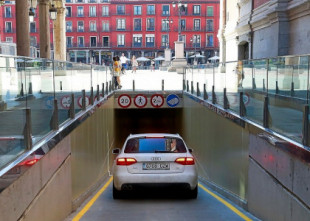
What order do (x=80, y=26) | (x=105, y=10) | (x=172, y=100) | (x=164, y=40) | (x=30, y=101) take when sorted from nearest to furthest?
(x=30, y=101) → (x=172, y=100) → (x=164, y=40) → (x=105, y=10) → (x=80, y=26)

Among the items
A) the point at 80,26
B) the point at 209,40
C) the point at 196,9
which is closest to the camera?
the point at 80,26

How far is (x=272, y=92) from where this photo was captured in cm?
752

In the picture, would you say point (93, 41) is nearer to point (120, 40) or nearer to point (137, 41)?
point (120, 40)

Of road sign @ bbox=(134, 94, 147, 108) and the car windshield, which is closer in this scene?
the car windshield

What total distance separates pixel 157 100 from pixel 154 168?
1480 cm

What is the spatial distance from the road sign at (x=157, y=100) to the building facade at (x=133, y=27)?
61603 millimetres

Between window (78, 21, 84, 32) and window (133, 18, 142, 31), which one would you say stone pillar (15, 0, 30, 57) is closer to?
window (133, 18, 142, 31)

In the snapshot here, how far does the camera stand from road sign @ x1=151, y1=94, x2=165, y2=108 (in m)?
23.4

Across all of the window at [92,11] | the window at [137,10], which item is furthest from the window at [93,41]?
the window at [137,10]

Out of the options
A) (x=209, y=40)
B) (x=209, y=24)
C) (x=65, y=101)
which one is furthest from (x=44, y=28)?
(x=209, y=24)

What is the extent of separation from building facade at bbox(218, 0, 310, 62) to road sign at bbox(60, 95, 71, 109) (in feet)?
35.9

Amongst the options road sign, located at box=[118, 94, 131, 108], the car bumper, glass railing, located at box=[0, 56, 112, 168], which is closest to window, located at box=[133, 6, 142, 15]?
road sign, located at box=[118, 94, 131, 108]

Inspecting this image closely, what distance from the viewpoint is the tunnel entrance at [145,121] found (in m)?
28.5

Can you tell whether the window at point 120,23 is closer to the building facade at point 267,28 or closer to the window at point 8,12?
the window at point 8,12
